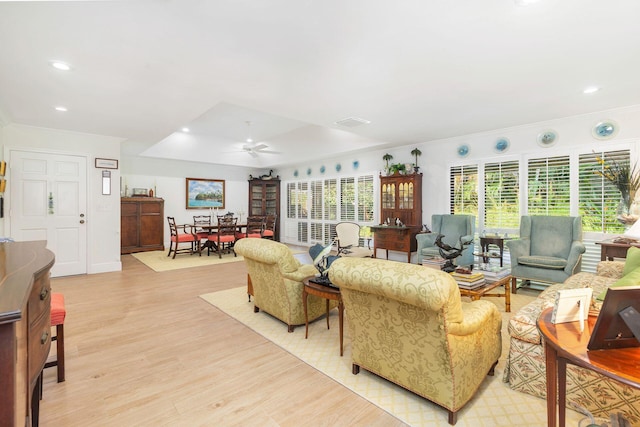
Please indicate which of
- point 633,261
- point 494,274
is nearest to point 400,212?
point 494,274

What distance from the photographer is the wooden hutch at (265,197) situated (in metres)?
10.3

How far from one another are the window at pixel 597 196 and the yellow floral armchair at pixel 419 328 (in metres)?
3.65

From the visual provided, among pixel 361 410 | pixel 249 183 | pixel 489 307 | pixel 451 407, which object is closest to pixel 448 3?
pixel 489 307

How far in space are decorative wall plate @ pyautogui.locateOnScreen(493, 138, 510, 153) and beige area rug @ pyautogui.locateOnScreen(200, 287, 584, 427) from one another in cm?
354

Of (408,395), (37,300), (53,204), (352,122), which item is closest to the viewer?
(37,300)

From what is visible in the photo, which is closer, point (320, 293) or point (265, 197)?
point (320, 293)

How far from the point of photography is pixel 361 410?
1.94 m

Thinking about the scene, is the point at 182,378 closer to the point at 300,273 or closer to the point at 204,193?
the point at 300,273

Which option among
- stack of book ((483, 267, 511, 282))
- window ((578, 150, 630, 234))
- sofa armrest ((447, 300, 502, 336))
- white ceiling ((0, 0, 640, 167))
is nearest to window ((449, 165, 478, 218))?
white ceiling ((0, 0, 640, 167))

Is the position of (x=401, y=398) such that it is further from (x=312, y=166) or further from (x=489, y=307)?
(x=312, y=166)

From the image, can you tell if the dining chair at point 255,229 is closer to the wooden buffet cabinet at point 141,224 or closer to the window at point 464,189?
the wooden buffet cabinet at point 141,224

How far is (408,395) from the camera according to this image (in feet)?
6.84

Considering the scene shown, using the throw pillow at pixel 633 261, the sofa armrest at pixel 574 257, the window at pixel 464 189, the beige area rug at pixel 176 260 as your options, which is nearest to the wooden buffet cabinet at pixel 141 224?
the beige area rug at pixel 176 260

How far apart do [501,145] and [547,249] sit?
197 centimetres
